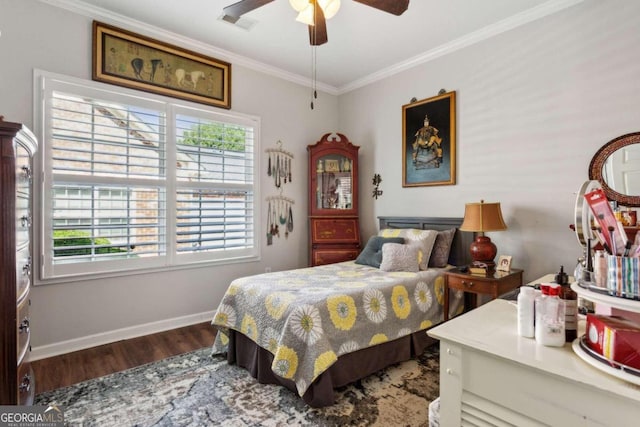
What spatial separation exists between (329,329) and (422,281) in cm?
110

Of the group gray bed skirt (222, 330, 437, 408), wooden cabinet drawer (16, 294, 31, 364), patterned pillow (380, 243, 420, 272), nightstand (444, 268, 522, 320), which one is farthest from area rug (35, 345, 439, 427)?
patterned pillow (380, 243, 420, 272)

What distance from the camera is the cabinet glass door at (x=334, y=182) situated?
14.1 ft

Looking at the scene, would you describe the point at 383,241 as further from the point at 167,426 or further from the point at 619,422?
the point at 619,422

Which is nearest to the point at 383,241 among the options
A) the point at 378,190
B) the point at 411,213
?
the point at 411,213

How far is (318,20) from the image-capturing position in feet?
7.22

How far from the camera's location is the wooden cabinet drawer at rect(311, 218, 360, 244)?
4129mm

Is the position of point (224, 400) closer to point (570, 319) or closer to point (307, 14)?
point (570, 319)

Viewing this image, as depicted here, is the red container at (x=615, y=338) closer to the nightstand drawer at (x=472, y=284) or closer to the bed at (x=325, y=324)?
the bed at (x=325, y=324)

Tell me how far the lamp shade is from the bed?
52 centimetres

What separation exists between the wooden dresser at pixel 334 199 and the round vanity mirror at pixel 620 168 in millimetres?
2433

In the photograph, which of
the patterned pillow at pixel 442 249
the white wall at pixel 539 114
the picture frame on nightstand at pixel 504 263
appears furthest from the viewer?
the patterned pillow at pixel 442 249

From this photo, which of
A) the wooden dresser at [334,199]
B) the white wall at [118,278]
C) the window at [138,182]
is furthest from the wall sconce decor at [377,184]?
the window at [138,182]

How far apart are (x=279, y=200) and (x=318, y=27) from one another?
88.2 inches

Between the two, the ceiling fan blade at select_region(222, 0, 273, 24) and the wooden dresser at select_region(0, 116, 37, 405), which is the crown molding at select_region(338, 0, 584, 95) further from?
the wooden dresser at select_region(0, 116, 37, 405)
